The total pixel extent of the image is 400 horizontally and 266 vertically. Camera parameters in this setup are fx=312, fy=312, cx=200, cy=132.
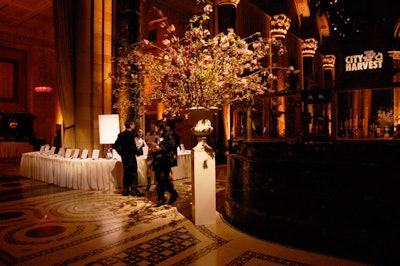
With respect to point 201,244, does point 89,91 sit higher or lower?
higher

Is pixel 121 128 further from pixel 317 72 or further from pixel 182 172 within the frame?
pixel 317 72

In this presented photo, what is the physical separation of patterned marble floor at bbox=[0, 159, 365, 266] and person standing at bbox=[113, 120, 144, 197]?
39 centimetres

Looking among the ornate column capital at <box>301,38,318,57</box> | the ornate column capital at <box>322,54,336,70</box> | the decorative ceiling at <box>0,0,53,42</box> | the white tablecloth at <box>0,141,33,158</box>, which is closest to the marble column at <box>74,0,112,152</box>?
the decorative ceiling at <box>0,0,53,42</box>

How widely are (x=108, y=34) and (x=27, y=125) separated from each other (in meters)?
9.33

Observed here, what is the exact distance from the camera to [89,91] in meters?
8.21

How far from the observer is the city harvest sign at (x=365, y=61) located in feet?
51.4

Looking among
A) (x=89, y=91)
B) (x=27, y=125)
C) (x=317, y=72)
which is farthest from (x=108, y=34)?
(x=317, y=72)

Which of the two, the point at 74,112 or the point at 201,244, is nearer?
the point at 201,244

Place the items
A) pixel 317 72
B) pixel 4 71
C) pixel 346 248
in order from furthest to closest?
pixel 317 72 < pixel 4 71 < pixel 346 248

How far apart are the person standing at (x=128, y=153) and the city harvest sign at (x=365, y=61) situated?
569 inches

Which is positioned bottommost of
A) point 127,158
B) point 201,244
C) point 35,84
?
point 201,244

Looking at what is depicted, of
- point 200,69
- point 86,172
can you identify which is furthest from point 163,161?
point 86,172

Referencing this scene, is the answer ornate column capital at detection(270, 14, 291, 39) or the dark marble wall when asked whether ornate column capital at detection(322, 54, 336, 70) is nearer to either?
ornate column capital at detection(270, 14, 291, 39)

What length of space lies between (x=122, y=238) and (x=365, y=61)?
1649 cm
